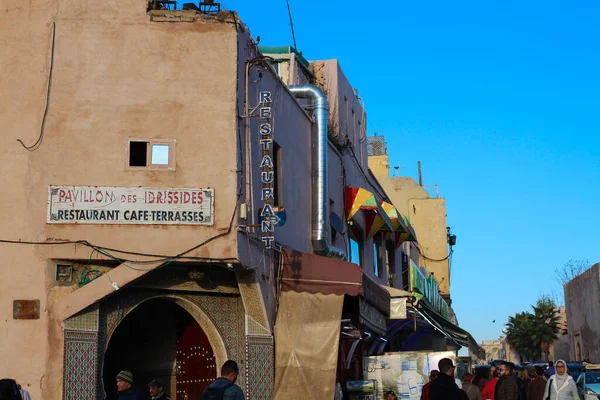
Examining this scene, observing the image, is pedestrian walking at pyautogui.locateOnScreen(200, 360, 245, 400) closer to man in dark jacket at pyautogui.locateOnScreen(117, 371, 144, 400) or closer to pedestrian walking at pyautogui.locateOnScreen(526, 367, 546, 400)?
man in dark jacket at pyautogui.locateOnScreen(117, 371, 144, 400)

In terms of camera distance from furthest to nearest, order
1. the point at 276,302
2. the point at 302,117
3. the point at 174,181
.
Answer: the point at 302,117 → the point at 276,302 → the point at 174,181

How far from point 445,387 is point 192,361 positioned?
22.1 feet

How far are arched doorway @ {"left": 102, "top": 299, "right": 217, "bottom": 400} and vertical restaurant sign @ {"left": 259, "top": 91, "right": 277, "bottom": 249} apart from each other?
7.90 ft

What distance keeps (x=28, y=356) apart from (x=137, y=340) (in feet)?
12.5

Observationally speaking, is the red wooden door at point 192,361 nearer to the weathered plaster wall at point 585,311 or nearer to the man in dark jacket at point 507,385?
the man in dark jacket at point 507,385

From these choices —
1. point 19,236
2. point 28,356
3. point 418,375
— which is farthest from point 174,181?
point 418,375

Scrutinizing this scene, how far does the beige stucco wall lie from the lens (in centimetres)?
1235

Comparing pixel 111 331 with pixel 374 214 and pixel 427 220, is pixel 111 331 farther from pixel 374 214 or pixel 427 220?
pixel 427 220

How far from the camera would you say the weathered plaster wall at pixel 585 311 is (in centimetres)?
4016

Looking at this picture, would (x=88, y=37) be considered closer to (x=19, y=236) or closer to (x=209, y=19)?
(x=209, y=19)

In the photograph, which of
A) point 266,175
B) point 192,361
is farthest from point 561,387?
point 192,361

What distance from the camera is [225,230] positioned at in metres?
12.8

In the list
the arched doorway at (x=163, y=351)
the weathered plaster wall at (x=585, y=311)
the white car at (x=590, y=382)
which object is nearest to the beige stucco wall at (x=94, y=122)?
the arched doorway at (x=163, y=351)

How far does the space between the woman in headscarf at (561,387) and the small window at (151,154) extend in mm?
6559
